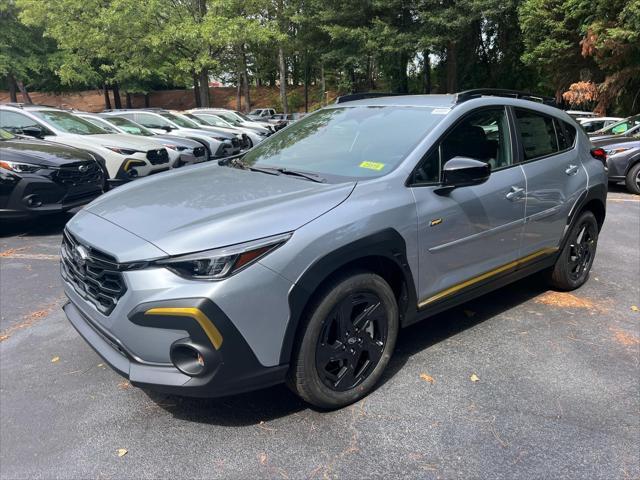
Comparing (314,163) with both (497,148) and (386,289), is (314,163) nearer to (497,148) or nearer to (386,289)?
(386,289)

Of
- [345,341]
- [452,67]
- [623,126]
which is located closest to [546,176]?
→ [345,341]

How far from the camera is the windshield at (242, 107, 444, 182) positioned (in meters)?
3.17

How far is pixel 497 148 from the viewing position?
3688 millimetres

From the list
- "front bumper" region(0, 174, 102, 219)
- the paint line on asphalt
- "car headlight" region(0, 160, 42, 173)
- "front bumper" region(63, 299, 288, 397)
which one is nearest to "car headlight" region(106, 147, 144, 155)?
"front bumper" region(0, 174, 102, 219)

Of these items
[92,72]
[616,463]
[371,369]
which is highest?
[92,72]

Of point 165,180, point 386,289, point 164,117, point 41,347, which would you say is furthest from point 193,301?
point 164,117

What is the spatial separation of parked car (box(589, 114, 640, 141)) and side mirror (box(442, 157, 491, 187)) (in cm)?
925

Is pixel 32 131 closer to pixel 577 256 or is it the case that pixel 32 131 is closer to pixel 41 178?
pixel 41 178

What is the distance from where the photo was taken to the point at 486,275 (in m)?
3.54

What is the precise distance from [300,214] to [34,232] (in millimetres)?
5994

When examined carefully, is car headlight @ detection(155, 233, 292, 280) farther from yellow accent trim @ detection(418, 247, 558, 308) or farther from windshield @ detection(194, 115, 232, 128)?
windshield @ detection(194, 115, 232, 128)

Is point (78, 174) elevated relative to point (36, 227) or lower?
elevated

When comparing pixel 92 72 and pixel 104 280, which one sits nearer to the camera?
pixel 104 280

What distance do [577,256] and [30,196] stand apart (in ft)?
20.8
